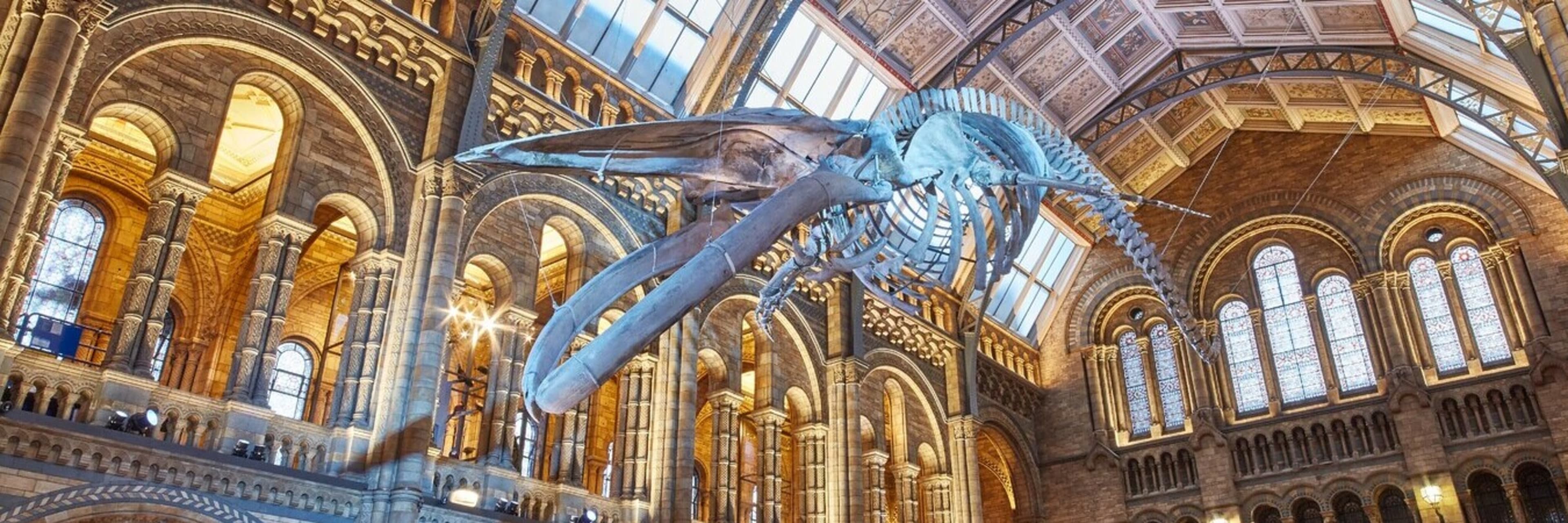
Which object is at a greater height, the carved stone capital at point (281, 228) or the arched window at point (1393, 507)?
the carved stone capital at point (281, 228)

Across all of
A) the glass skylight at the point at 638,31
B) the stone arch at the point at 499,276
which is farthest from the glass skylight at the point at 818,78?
the stone arch at the point at 499,276

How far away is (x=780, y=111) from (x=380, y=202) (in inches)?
296

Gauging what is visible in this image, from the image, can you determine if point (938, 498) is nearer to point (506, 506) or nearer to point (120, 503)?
point (506, 506)

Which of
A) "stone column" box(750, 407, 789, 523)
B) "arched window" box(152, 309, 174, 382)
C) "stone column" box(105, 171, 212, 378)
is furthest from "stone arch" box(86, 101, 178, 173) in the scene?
"stone column" box(750, 407, 789, 523)

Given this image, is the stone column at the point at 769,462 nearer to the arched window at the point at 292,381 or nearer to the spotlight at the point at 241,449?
the arched window at the point at 292,381

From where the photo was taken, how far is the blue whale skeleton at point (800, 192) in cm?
679

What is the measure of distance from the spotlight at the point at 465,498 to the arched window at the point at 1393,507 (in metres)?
18.5

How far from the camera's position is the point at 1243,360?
1005 inches

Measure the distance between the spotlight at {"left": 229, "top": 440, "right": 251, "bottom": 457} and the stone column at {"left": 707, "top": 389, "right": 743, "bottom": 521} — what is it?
24.0 ft

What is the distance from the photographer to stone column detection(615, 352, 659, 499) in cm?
1623

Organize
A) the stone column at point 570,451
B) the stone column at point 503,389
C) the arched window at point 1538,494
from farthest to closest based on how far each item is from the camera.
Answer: the arched window at point 1538,494 → the stone column at point 570,451 → the stone column at point 503,389

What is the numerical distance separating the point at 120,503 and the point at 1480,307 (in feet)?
81.0

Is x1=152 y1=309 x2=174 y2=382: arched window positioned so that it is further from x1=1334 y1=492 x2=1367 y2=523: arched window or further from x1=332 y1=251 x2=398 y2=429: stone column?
x1=1334 y1=492 x2=1367 y2=523: arched window

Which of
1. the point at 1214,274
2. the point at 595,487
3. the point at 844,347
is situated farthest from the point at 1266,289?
the point at 595,487
